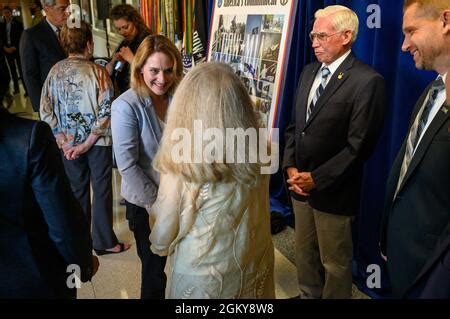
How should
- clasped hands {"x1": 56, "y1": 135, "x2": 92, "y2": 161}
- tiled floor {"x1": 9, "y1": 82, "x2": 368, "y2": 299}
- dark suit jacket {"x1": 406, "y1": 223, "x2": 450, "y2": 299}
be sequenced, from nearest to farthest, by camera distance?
1. dark suit jacket {"x1": 406, "y1": 223, "x2": 450, "y2": 299}
2. tiled floor {"x1": 9, "y1": 82, "x2": 368, "y2": 299}
3. clasped hands {"x1": 56, "y1": 135, "x2": 92, "y2": 161}

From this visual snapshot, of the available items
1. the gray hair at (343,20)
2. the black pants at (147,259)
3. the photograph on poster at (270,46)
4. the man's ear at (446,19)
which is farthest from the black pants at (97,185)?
the man's ear at (446,19)

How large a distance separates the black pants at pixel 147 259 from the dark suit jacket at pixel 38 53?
1364 millimetres

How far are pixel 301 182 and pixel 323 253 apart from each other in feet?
1.25

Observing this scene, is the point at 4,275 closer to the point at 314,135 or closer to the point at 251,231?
the point at 251,231

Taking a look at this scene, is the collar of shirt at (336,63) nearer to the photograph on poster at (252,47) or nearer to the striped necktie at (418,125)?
the photograph on poster at (252,47)

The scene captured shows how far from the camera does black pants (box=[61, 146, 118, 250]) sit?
2381 millimetres

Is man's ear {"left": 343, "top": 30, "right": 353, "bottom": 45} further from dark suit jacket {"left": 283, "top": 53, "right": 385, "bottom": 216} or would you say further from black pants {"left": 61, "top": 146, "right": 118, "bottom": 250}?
black pants {"left": 61, "top": 146, "right": 118, "bottom": 250}

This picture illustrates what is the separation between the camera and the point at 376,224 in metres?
2.22

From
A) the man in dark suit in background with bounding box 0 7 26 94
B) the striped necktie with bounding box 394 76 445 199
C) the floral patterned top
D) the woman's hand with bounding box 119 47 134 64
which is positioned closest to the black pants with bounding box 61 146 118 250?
the floral patterned top

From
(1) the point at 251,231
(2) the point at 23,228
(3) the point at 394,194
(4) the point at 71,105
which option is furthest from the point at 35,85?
(3) the point at 394,194

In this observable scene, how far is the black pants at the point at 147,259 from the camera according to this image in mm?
1692

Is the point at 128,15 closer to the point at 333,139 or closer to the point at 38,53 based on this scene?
the point at 38,53

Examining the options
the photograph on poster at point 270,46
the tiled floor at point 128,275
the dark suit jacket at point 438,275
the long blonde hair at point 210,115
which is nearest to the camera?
the dark suit jacket at point 438,275

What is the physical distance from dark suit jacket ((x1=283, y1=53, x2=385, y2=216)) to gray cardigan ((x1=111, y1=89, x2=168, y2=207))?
729 mm
